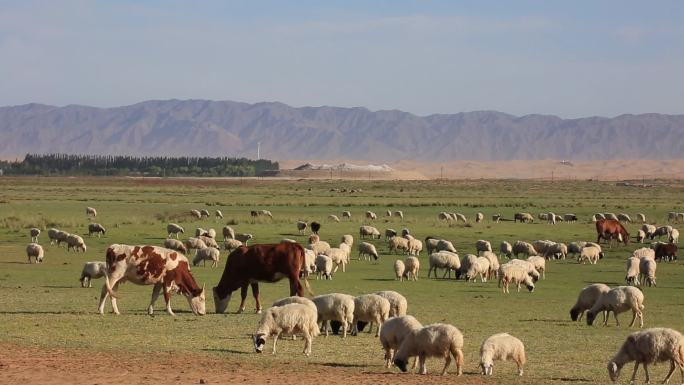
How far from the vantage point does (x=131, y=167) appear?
186875 millimetres

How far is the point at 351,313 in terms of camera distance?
2056 cm

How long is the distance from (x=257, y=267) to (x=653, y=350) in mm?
11099

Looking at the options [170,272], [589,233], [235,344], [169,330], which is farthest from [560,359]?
[589,233]

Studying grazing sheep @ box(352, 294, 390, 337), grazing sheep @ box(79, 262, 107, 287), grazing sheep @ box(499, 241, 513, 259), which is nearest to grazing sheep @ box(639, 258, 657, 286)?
grazing sheep @ box(499, 241, 513, 259)

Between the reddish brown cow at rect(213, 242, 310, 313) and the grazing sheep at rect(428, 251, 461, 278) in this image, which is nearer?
the reddish brown cow at rect(213, 242, 310, 313)

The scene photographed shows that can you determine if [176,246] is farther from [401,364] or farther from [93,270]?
[401,364]

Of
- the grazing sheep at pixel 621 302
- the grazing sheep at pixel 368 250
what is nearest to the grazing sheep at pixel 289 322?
the grazing sheep at pixel 621 302

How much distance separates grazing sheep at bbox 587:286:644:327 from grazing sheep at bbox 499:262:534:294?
7.08 m

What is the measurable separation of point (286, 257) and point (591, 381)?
997cm

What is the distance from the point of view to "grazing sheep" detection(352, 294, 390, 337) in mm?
20516

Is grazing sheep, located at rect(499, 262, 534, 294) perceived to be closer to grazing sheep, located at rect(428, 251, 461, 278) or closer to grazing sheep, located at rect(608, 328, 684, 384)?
grazing sheep, located at rect(428, 251, 461, 278)

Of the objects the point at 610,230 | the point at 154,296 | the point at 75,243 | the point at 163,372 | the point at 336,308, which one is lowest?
the point at 75,243

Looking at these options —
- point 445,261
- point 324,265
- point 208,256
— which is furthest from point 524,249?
point 208,256

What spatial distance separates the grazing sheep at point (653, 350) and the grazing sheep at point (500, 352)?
1.41 meters
